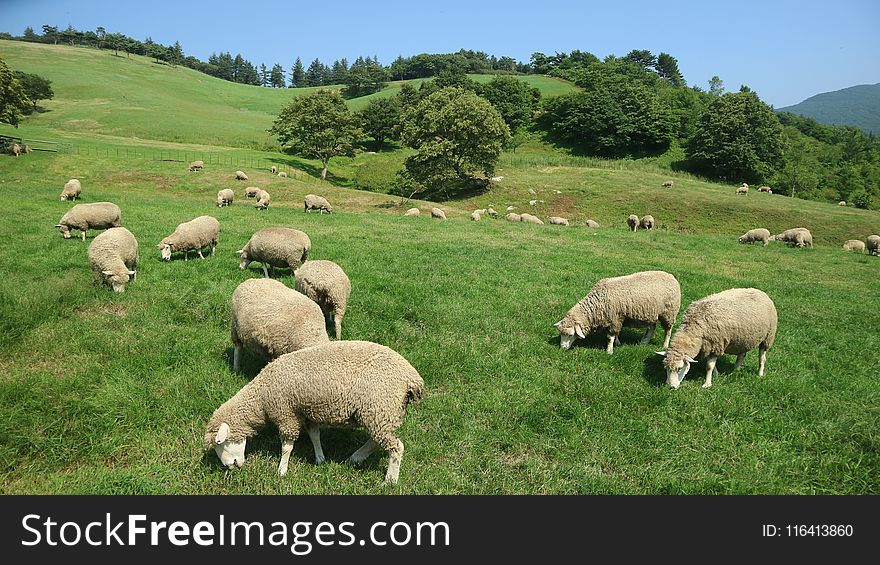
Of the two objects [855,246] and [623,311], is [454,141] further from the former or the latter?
[623,311]

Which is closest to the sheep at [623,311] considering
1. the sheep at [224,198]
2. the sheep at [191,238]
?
the sheep at [191,238]

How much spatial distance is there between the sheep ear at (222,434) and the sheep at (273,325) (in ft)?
5.58

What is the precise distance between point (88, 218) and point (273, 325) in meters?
14.6

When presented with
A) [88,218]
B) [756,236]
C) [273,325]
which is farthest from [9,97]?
[756,236]

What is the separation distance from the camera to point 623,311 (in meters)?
8.97

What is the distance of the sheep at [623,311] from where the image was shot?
8891mm

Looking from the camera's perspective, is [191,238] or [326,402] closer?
[326,402]

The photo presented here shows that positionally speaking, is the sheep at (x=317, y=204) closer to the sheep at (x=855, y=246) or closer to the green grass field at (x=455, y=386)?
the green grass field at (x=455, y=386)

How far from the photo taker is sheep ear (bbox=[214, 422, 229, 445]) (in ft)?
15.9

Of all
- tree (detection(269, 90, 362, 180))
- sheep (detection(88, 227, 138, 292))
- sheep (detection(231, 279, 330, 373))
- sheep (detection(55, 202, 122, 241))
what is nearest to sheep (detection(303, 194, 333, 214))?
sheep (detection(55, 202, 122, 241))

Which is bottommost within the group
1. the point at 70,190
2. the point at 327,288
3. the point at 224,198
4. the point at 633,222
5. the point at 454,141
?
the point at 633,222

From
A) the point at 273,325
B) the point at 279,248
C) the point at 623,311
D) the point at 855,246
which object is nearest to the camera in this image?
the point at 273,325

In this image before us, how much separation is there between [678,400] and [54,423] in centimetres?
859
